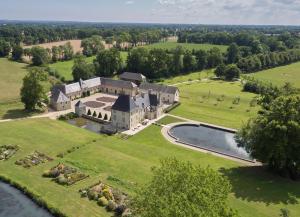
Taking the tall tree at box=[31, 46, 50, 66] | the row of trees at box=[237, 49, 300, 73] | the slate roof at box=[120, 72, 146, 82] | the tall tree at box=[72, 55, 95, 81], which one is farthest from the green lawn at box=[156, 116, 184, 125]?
the tall tree at box=[31, 46, 50, 66]

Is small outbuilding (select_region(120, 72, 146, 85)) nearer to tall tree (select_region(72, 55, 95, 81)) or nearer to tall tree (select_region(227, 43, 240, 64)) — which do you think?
tall tree (select_region(72, 55, 95, 81))

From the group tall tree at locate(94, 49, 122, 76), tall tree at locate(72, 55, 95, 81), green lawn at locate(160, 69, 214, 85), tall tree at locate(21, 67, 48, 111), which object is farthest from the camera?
green lawn at locate(160, 69, 214, 85)

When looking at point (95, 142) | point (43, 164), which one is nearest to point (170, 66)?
point (95, 142)

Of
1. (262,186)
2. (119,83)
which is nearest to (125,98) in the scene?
(119,83)

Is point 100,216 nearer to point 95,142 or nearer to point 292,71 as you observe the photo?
point 95,142

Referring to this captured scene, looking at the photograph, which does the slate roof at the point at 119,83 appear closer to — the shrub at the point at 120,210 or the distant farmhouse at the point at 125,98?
the distant farmhouse at the point at 125,98
